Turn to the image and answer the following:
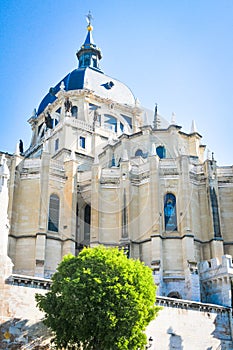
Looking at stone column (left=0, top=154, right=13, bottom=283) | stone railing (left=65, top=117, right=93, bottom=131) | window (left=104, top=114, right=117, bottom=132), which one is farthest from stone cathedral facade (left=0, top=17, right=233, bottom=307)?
window (left=104, top=114, right=117, bottom=132)

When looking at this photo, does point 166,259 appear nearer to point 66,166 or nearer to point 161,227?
point 161,227

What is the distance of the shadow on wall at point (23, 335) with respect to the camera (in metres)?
27.2

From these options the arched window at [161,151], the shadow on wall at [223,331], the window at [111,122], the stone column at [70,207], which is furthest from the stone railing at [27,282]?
the window at [111,122]

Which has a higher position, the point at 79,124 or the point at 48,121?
the point at 48,121

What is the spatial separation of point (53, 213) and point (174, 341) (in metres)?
16.1

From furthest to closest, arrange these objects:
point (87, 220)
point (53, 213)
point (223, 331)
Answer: point (87, 220), point (53, 213), point (223, 331)

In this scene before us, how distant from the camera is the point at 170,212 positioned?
1729 inches

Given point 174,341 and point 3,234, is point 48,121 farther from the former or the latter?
point 174,341

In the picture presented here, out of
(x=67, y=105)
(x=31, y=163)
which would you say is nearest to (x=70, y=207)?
(x=31, y=163)

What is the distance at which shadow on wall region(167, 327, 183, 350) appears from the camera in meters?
33.1

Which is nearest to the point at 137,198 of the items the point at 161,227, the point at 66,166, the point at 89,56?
the point at 161,227

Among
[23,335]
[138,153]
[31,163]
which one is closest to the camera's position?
[23,335]

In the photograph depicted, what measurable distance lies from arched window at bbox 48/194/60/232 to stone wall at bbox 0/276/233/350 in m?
13.1

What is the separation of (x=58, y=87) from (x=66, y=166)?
81.1 ft
